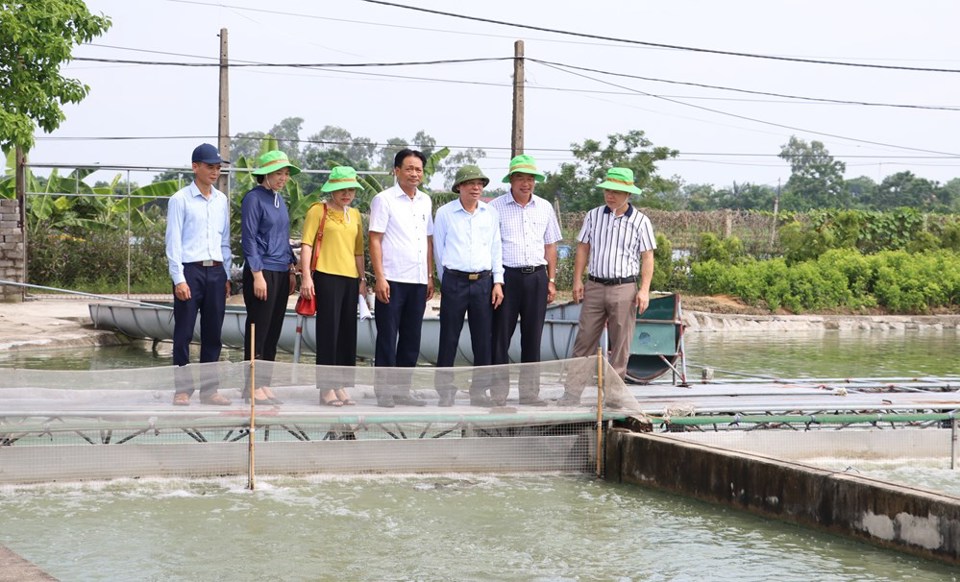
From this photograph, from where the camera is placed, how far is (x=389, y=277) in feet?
27.4

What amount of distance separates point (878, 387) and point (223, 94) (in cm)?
1756

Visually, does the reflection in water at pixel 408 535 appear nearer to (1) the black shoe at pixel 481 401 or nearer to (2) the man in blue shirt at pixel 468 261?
(1) the black shoe at pixel 481 401

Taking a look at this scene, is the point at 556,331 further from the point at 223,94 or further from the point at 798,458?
the point at 223,94

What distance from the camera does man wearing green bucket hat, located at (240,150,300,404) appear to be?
829cm

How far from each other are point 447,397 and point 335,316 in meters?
1.05

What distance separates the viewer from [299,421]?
7410 millimetres

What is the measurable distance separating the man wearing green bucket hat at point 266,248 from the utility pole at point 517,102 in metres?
14.9

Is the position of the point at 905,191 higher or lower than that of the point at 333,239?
higher

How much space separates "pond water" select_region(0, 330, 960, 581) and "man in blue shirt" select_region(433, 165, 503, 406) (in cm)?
119

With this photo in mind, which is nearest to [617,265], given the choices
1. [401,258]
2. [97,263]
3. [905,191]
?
[401,258]

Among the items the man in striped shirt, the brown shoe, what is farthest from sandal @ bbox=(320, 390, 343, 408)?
the man in striped shirt

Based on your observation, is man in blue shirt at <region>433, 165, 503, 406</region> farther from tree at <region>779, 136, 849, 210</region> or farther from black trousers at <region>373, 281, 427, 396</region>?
tree at <region>779, 136, 849, 210</region>

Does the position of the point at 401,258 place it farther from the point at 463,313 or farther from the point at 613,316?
the point at 613,316

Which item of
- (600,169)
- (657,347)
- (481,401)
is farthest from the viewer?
(600,169)
